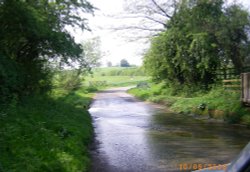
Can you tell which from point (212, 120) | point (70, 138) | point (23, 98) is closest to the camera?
point (70, 138)

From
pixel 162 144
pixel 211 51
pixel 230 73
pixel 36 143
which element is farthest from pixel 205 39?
pixel 36 143

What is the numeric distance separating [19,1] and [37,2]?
58.2 inches

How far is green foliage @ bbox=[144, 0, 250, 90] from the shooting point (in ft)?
56.4

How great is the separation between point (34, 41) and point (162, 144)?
6313 mm

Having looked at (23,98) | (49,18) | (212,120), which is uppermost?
(49,18)

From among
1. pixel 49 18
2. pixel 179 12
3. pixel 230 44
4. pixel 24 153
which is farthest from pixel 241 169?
pixel 179 12

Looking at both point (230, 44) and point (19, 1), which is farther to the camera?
point (230, 44)

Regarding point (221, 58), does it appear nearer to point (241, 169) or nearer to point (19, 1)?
point (19, 1)

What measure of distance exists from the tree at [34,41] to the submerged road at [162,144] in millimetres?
3239

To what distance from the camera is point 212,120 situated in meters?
14.3

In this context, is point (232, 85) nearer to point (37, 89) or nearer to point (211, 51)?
point (211, 51)

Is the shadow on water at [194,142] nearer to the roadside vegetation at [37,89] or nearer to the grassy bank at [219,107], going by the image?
the grassy bank at [219,107]

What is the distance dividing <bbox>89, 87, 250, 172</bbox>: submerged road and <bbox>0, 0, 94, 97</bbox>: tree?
3.24 metres

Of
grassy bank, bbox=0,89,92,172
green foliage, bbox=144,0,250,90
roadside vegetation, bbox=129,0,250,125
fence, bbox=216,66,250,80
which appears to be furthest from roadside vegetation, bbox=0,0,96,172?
fence, bbox=216,66,250,80
